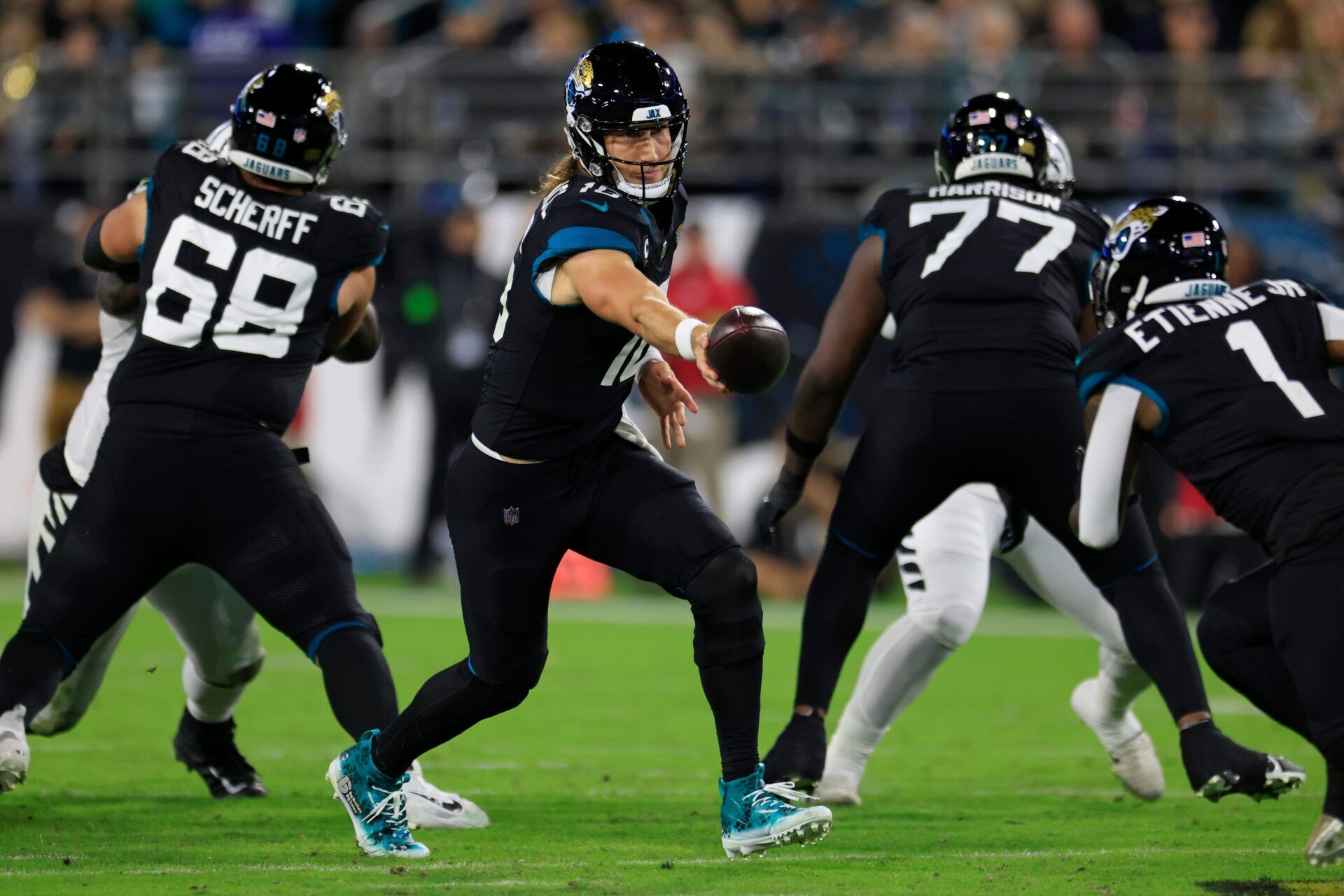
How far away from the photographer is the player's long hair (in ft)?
14.0

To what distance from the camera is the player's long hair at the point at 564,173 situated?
4.27 m

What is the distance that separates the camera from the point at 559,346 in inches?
161

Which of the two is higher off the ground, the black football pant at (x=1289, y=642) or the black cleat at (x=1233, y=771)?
the black football pant at (x=1289, y=642)

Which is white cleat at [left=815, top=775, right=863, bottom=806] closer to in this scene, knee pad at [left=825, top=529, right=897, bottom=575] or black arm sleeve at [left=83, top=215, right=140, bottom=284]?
knee pad at [left=825, top=529, right=897, bottom=575]

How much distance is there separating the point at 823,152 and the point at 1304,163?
3142 mm

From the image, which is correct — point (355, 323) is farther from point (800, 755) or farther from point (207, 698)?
point (800, 755)

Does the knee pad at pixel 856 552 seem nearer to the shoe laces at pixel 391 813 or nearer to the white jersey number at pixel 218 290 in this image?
the shoe laces at pixel 391 813

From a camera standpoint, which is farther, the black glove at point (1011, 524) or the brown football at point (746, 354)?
the black glove at point (1011, 524)

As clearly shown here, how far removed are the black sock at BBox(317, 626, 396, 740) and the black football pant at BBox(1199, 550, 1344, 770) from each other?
205 centimetres

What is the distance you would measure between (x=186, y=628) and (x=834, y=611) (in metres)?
1.89

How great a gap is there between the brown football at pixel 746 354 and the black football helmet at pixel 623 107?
61 cm

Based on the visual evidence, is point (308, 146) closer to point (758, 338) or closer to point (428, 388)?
point (758, 338)

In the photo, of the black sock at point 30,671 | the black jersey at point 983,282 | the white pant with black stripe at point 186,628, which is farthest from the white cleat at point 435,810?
the black jersey at point 983,282

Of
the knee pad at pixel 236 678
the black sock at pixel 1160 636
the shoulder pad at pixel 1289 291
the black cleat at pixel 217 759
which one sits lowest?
the black cleat at pixel 217 759
